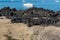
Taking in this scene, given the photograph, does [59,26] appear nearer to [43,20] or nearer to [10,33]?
[43,20]

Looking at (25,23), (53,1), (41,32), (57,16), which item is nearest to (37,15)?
(57,16)

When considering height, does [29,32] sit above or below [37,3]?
above

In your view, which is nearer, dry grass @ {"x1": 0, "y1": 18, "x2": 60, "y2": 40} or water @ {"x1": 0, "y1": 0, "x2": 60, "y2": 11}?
dry grass @ {"x1": 0, "y1": 18, "x2": 60, "y2": 40}

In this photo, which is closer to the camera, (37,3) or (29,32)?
(29,32)

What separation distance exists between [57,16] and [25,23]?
206cm

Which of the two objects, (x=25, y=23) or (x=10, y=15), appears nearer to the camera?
(x=25, y=23)

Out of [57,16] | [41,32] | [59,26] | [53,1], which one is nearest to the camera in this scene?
[41,32]

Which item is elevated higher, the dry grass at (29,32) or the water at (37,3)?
the dry grass at (29,32)

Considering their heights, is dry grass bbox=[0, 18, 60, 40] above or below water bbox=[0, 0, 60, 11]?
above

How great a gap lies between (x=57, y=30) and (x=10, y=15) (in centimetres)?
327

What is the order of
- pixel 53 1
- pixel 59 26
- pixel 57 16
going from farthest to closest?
pixel 53 1 < pixel 57 16 < pixel 59 26

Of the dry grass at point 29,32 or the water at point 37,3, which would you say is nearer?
the dry grass at point 29,32

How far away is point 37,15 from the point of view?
11875 millimetres

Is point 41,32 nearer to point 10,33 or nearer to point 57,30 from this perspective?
point 57,30
